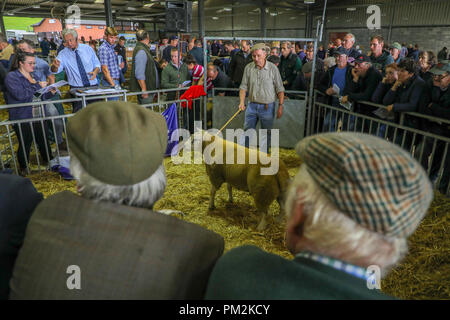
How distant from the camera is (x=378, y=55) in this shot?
7.71 meters

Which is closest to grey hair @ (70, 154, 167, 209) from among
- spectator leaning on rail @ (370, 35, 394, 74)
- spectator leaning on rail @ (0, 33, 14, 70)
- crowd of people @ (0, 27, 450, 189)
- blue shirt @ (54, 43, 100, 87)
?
crowd of people @ (0, 27, 450, 189)

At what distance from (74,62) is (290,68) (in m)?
5.23

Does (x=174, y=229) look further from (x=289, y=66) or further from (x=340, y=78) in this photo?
(x=289, y=66)

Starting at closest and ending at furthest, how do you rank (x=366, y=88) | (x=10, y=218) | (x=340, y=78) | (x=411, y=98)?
(x=10, y=218)
(x=411, y=98)
(x=366, y=88)
(x=340, y=78)

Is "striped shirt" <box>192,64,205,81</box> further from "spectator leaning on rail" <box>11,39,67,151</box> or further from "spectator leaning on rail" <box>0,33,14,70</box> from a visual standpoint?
"spectator leaning on rail" <box>0,33,14,70</box>

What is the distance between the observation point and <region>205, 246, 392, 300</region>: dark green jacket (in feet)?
2.72

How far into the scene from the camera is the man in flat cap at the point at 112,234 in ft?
3.48

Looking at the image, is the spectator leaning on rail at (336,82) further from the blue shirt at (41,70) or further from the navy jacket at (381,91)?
the blue shirt at (41,70)

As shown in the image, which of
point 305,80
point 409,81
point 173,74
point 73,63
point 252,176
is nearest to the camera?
point 252,176

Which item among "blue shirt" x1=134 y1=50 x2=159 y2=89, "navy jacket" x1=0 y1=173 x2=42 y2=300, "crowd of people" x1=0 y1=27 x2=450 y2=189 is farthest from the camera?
"blue shirt" x1=134 y1=50 x2=159 y2=89

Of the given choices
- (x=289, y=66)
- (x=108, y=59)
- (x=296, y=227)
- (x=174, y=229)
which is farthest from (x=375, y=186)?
(x=289, y=66)

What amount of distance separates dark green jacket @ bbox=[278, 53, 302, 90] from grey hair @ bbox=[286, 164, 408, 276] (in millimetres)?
7439

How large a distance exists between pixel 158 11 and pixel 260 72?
1201 inches

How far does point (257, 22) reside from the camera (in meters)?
32.5
